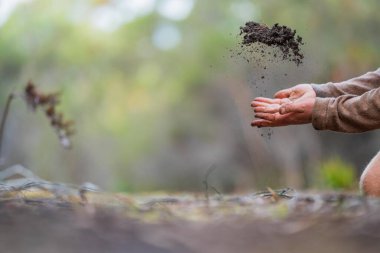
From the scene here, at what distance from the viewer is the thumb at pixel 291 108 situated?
186 centimetres

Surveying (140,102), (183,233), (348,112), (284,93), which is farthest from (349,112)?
(140,102)

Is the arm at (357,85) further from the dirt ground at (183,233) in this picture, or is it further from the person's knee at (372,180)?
the dirt ground at (183,233)

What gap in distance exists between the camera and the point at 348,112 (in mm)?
1784

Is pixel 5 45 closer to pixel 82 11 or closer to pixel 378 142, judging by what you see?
pixel 82 11

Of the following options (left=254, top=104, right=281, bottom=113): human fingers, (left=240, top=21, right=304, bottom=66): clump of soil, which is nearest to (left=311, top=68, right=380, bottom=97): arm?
(left=240, top=21, right=304, bottom=66): clump of soil

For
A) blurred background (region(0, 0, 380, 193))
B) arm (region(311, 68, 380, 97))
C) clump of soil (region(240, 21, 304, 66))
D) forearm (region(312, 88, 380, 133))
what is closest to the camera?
forearm (region(312, 88, 380, 133))

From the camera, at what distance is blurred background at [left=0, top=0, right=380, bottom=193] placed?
14.3 metres

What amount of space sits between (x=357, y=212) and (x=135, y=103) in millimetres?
20985

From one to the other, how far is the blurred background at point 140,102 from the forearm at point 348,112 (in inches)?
404

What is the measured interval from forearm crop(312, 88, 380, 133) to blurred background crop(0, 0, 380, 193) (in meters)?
10.3

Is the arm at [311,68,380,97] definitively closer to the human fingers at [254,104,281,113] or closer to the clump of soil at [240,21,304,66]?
the clump of soil at [240,21,304,66]

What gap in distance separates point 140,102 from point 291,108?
20049 millimetres

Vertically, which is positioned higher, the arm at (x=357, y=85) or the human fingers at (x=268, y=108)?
the arm at (x=357, y=85)

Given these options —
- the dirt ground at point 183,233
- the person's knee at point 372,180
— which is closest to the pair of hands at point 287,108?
the person's knee at point 372,180
